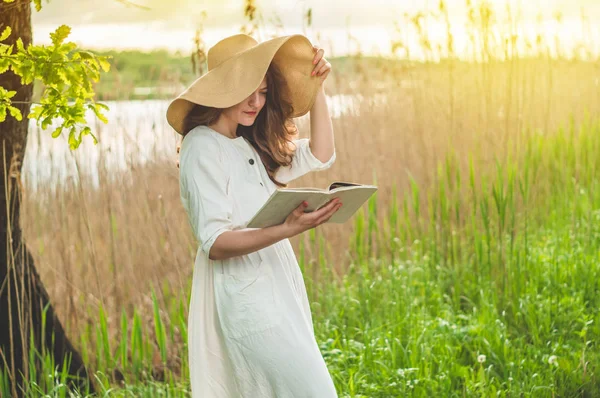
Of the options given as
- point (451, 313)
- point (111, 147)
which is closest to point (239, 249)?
point (451, 313)

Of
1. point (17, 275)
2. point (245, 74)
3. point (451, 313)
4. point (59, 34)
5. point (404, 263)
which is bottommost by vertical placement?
point (451, 313)

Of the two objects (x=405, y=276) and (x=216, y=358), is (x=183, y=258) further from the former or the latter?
(x=216, y=358)

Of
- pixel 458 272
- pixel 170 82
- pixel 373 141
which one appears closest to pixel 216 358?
pixel 458 272

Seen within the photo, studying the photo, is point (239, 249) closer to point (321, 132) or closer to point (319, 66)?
point (321, 132)

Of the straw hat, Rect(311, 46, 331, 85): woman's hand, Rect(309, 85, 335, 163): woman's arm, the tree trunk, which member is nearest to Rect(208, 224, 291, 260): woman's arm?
the straw hat

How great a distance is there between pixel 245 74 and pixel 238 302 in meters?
0.62

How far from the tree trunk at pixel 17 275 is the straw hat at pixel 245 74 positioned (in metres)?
1.02

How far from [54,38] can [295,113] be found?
0.78 m

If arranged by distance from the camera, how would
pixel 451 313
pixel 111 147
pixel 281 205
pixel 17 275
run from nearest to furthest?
pixel 281 205, pixel 17 275, pixel 451 313, pixel 111 147

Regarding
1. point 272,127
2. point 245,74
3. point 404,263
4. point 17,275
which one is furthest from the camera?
point 404,263

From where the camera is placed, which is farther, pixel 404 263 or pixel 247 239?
pixel 404 263

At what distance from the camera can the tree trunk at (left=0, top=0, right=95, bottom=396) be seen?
9.84 feet

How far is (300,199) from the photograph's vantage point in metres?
1.90

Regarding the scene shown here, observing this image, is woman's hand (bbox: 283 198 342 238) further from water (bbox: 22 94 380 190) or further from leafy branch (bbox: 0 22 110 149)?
water (bbox: 22 94 380 190)
